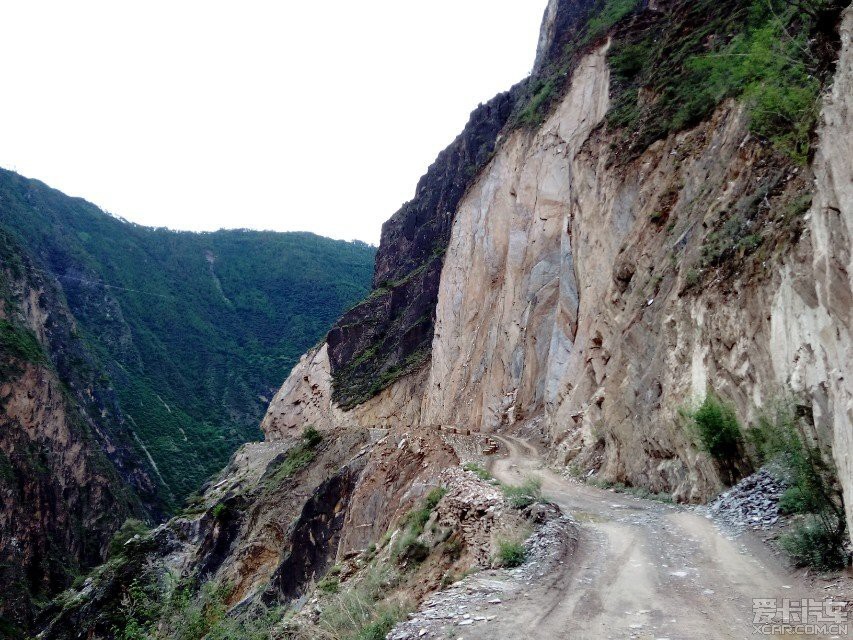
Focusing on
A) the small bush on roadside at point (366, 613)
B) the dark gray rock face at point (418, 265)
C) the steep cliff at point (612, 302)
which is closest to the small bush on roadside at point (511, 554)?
the steep cliff at point (612, 302)

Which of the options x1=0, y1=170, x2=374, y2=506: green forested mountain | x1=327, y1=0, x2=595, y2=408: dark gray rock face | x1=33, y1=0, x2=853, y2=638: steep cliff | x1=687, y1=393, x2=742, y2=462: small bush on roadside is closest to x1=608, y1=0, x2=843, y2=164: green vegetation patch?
x1=33, y1=0, x2=853, y2=638: steep cliff

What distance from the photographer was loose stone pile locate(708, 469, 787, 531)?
7.66 metres

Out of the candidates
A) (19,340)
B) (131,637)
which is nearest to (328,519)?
(131,637)

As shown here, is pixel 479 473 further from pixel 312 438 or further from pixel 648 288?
pixel 312 438

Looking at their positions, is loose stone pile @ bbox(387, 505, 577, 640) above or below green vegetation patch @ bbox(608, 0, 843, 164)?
below

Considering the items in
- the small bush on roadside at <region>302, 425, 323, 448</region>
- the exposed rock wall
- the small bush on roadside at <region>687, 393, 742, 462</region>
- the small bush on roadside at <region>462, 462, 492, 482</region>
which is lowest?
the small bush on roadside at <region>302, 425, 323, 448</region>

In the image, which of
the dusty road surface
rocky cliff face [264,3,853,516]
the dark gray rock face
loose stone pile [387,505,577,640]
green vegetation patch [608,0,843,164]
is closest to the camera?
the dusty road surface

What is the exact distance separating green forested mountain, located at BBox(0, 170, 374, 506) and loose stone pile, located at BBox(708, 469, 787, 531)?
236 feet

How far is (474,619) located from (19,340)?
68.2m

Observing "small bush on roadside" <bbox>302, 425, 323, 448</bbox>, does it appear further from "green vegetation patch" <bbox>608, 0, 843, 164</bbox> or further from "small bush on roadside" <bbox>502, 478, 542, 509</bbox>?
"small bush on roadside" <bbox>502, 478, 542, 509</bbox>

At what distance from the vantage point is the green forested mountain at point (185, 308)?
273ft

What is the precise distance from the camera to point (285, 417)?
54781 millimetres

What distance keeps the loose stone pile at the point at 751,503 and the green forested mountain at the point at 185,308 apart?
71811 mm

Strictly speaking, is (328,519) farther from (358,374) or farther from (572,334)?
(358,374)
